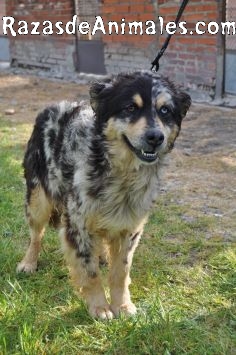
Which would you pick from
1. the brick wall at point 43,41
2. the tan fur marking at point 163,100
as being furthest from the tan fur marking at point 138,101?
the brick wall at point 43,41

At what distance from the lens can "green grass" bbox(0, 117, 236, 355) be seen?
9.43ft

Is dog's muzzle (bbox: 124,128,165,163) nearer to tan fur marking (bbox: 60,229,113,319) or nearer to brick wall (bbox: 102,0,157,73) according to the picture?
tan fur marking (bbox: 60,229,113,319)

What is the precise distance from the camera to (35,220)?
395 cm

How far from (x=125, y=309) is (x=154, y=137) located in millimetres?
1132

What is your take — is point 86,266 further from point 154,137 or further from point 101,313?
point 154,137

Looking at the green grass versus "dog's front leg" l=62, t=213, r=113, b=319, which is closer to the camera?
the green grass

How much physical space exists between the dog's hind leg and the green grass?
3.7 inches

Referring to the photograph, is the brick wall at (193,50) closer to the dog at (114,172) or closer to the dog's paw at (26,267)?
the dog at (114,172)

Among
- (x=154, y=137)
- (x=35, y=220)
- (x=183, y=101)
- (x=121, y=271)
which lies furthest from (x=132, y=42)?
(x=154, y=137)

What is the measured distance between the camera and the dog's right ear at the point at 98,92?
3270mm

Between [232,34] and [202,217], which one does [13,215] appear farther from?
[232,34]

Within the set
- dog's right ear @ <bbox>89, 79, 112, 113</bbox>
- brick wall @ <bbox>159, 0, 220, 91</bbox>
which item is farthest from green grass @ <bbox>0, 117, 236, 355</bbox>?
brick wall @ <bbox>159, 0, 220, 91</bbox>

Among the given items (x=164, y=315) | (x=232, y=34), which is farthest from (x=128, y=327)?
(x=232, y=34)

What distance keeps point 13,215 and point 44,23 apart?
29.1 ft
